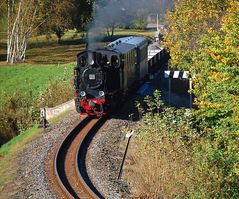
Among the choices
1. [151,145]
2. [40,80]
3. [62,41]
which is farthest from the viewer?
[62,41]

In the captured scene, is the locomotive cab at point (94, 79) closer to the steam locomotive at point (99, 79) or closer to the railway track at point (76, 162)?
the steam locomotive at point (99, 79)

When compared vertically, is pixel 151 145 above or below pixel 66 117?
above

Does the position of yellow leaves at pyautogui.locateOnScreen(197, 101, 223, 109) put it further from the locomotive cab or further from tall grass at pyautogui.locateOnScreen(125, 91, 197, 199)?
the locomotive cab

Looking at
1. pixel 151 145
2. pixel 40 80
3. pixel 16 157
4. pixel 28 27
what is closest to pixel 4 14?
pixel 28 27

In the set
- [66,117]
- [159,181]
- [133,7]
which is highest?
[133,7]

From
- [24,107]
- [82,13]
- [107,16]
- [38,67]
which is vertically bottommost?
[38,67]

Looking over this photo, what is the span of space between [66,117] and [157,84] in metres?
8.87

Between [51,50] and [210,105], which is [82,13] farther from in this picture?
[210,105]

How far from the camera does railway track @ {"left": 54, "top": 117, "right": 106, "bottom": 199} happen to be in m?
12.4

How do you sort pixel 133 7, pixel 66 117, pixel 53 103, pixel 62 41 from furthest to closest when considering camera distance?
pixel 62 41 < pixel 133 7 < pixel 53 103 < pixel 66 117

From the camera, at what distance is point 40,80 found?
3497cm

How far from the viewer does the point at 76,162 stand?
14523mm

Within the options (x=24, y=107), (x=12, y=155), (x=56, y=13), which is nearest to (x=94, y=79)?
(x=12, y=155)

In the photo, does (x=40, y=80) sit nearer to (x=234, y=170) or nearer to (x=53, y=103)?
(x=53, y=103)
